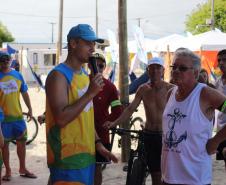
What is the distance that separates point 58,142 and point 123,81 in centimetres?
484

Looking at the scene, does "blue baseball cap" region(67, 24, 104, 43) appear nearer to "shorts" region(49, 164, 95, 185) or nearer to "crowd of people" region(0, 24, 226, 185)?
"crowd of people" region(0, 24, 226, 185)

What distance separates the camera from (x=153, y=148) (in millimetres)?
4926

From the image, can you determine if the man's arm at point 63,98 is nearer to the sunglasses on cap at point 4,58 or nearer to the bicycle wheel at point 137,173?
the bicycle wheel at point 137,173

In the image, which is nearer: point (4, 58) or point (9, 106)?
point (4, 58)

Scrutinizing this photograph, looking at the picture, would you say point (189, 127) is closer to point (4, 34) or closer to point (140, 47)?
point (140, 47)

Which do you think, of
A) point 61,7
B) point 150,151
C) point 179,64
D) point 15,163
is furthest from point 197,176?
point 61,7

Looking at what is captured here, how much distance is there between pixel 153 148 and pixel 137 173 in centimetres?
34

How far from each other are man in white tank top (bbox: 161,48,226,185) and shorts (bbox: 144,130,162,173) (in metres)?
1.70

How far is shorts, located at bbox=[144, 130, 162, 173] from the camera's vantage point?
4895 mm

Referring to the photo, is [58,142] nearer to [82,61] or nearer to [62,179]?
[62,179]

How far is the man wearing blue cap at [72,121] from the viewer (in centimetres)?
291

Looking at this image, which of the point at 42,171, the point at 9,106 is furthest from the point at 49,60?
the point at 9,106

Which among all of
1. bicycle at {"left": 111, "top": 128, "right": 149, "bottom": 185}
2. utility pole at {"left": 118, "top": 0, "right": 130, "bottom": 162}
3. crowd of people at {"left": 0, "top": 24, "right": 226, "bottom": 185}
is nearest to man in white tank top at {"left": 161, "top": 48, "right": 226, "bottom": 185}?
crowd of people at {"left": 0, "top": 24, "right": 226, "bottom": 185}

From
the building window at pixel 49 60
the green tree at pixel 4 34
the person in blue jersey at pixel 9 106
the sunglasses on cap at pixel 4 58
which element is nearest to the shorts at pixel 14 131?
the person in blue jersey at pixel 9 106
